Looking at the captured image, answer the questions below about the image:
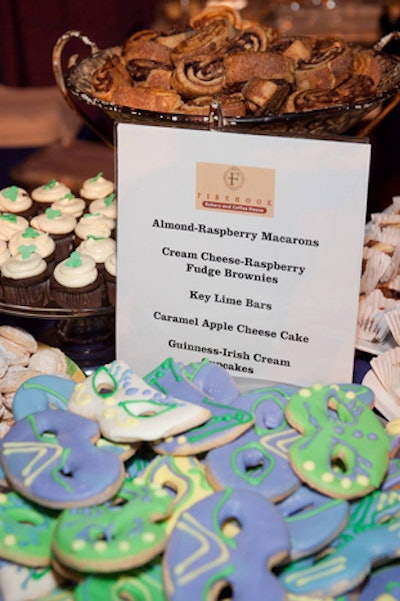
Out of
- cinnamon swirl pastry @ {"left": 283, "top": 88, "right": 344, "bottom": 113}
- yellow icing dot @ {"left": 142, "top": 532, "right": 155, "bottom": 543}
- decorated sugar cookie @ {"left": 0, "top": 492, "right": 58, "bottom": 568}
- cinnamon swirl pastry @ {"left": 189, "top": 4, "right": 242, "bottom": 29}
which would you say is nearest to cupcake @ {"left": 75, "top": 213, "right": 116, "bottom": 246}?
cinnamon swirl pastry @ {"left": 283, "top": 88, "right": 344, "bottom": 113}

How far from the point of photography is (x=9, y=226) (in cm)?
131

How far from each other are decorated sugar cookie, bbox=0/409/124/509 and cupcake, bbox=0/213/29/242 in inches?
20.0

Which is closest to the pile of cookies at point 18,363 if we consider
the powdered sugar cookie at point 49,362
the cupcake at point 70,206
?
the powdered sugar cookie at point 49,362

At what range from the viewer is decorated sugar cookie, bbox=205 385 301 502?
80cm

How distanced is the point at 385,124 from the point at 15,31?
1.69 m

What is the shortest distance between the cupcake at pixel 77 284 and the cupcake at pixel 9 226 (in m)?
0.14

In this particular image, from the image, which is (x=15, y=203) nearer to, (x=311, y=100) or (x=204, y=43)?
(x=204, y=43)

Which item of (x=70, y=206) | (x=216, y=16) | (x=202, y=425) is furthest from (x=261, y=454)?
(x=216, y=16)

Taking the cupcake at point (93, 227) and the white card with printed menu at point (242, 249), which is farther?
the cupcake at point (93, 227)

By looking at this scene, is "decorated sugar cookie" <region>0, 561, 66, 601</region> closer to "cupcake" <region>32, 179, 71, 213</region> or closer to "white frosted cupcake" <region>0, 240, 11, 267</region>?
"white frosted cupcake" <region>0, 240, 11, 267</region>

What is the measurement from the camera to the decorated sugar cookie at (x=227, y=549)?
2.24 ft

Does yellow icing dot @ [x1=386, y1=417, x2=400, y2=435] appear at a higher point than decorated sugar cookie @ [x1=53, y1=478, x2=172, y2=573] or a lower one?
lower

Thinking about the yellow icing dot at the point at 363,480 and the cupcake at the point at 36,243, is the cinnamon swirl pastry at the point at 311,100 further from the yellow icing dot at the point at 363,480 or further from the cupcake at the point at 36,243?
the yellow icing dot at the point at 363,480

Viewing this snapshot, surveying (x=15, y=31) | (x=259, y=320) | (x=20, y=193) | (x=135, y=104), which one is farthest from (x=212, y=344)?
(x=15, y=31)
